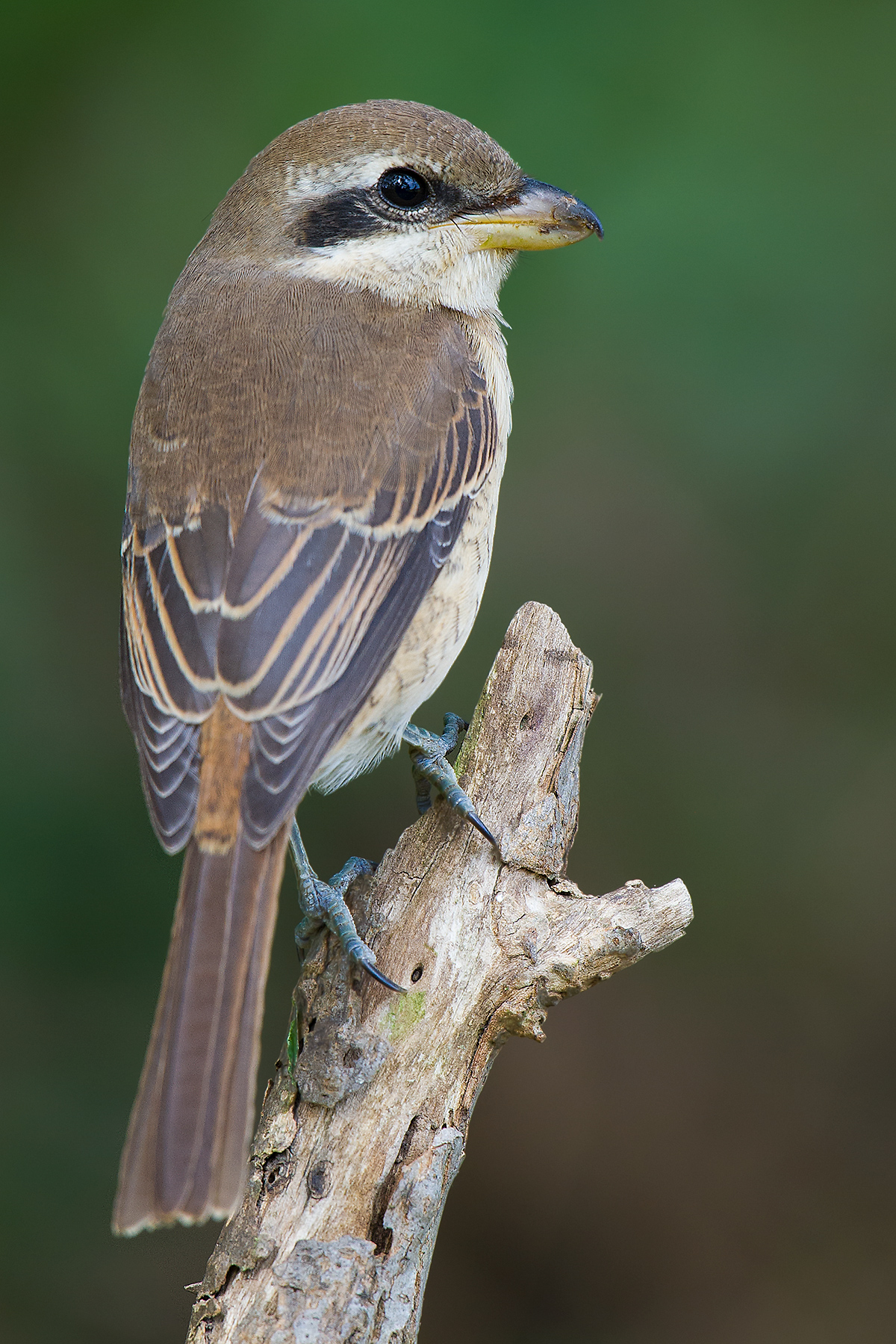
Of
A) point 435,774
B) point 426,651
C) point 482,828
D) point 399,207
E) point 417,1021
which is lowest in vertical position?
point 417,1021

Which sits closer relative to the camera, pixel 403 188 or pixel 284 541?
pixel 284 541

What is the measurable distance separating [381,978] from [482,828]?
427mm

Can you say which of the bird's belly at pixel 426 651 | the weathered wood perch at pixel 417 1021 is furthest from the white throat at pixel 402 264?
the weathered wood perch at pixel 417 1021

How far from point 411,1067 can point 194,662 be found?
0.97m

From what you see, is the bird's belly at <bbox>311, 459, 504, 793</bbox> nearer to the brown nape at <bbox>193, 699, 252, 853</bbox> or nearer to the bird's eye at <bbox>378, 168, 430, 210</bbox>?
the brown nape at <bbox>193, 699, 252, 853</bbox>

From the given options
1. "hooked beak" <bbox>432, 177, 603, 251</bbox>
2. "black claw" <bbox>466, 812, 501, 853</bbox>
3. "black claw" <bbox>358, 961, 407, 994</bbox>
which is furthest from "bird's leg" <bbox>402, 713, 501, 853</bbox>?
"hooked beak" <bbox>432, 177, 603, 251</bbox>

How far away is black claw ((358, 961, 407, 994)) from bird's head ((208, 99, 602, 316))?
177cm

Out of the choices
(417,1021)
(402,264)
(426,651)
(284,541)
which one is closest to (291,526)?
(284,541)

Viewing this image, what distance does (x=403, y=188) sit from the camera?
3.56 metres

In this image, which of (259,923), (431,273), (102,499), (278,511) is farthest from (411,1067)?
(102,499)

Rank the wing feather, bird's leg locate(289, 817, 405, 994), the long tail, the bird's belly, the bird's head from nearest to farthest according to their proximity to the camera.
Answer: the long tail → the wing feather → bird's leg locate(289, 817, 405, 994) → the bird's belly → the bird's head

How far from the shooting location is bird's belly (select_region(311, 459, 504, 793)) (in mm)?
3137

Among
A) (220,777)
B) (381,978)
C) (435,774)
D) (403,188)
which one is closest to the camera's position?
(220,777)

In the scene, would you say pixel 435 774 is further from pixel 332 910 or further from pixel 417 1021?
pixel 417 1021
